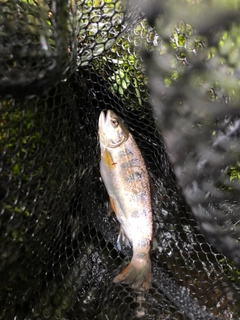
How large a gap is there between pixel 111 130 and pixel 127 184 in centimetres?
21

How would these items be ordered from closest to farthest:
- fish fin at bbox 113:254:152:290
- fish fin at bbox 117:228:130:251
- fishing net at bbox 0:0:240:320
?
fishing net at bbox 0:0:240:320
fish fin at bbox 113:254:152:290
fish fin at bbox 117:228:130:251

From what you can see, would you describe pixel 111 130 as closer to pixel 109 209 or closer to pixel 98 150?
pixel 98 150

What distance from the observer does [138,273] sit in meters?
1.38

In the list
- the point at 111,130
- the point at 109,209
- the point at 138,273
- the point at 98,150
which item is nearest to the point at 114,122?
the point at 111,130

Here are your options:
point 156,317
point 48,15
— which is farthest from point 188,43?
point 156,317

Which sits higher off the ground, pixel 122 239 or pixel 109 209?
pixel 109 209

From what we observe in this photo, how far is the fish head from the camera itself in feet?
4.58

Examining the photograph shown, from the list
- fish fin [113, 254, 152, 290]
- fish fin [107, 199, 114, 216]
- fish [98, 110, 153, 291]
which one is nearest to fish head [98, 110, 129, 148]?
fish [98, 110, 153, 291]

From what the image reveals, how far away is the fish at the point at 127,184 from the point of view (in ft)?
4.61

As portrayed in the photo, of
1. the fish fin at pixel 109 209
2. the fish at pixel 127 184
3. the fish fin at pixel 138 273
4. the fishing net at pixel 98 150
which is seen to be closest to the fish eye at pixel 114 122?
the fish at pixel 127 184

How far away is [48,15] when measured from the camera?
1.14 metres

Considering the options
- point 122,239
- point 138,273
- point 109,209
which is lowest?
point 138,273

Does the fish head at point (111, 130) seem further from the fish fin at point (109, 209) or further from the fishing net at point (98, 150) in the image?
the fish fin at point (109, 209)

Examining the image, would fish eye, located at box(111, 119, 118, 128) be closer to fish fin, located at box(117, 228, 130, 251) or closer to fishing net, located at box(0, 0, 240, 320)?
fishing net, located at box(0, 0, 240, 320)
